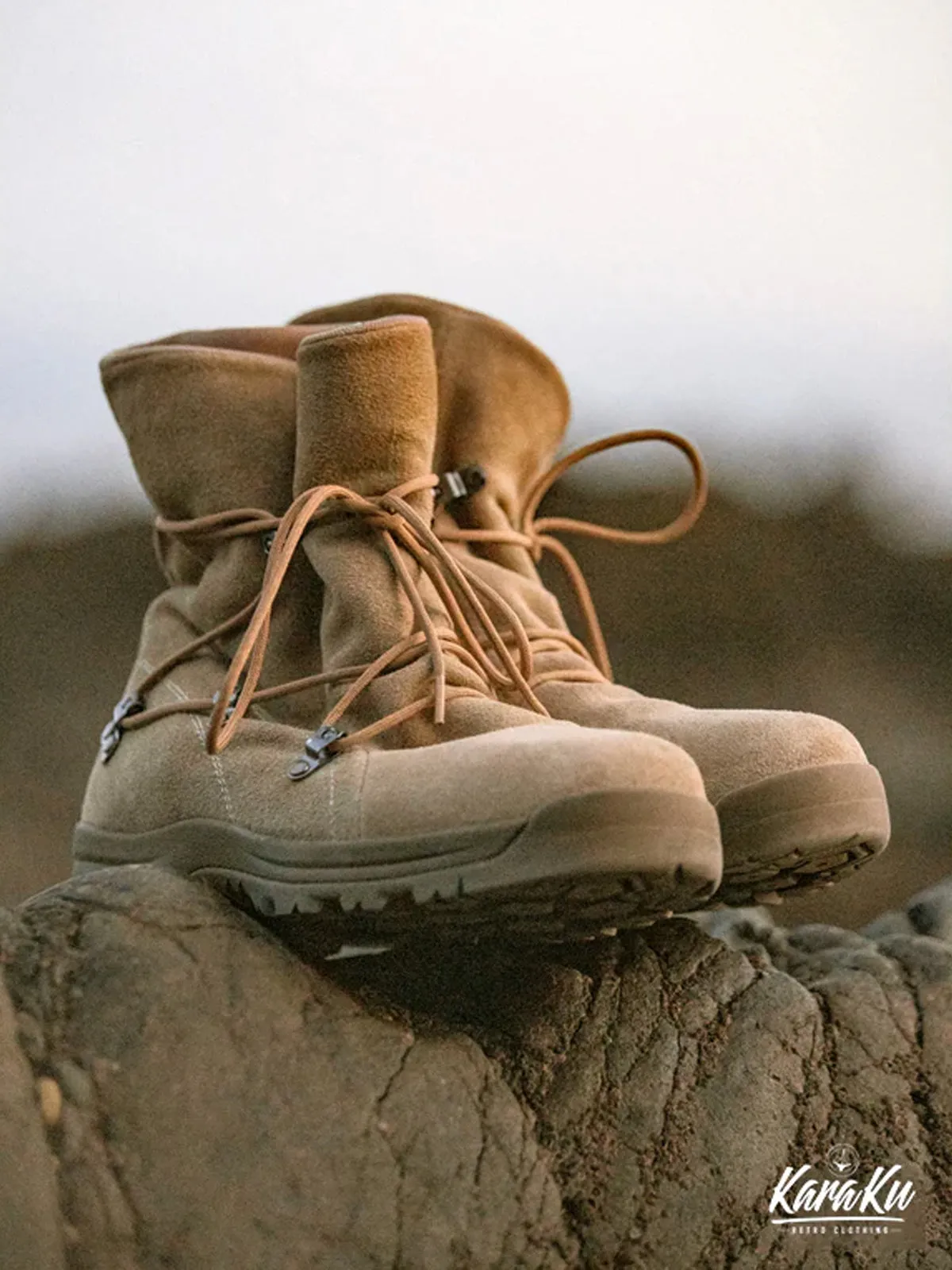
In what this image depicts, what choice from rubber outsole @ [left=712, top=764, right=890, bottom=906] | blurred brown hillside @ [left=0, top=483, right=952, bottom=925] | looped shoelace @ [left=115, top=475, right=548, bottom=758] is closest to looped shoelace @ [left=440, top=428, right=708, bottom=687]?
looped shoelace @ [left=115, top=475, right=548, bottom=758]

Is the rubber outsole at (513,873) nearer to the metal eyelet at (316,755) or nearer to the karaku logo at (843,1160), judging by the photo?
the metal eyelet at (316,755)

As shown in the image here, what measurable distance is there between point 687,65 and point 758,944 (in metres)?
1.40

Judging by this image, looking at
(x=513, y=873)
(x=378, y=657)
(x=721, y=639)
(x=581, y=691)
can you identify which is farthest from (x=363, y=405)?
(x=721, y=639)

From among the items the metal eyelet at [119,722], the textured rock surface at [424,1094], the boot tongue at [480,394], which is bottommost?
the textured rock surface at [424,1094]

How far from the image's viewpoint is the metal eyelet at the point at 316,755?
3.77 ft

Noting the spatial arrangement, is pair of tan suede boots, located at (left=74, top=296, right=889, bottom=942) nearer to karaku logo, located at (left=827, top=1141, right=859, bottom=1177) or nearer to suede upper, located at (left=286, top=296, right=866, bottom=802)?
suede upper, located at (left=286, top=296, right=866, bottom=802)

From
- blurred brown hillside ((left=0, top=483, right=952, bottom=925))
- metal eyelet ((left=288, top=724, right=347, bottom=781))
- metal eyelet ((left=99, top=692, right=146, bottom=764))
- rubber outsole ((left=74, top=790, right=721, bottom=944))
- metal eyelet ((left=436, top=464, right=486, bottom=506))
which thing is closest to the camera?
rubber outsole ((left=74, top=790, right=721, bottom=944))

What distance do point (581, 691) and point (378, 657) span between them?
9.0 inches

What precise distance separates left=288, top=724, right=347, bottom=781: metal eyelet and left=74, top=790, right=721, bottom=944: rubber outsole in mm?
51

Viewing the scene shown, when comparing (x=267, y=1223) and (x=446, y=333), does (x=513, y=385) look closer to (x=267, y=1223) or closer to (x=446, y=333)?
(x=446, y=333)

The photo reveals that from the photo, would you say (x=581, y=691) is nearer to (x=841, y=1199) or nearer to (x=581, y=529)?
(x=581, y=529)

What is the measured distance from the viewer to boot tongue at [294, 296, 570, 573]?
147cm

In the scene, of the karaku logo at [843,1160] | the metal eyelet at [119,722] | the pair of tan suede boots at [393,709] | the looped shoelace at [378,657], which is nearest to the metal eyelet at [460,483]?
the pair of tan suede boots at [393,709]

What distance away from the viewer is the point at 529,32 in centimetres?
224
